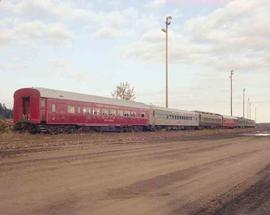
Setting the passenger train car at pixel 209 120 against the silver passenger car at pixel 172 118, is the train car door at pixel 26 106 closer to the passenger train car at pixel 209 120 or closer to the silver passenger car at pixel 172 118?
the silver passenger car at pixel 172 118

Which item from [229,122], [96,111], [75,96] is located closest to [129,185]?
[75,96]

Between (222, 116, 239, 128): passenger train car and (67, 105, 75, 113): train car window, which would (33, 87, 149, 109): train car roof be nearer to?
(67, 105, 75, 113): train car window

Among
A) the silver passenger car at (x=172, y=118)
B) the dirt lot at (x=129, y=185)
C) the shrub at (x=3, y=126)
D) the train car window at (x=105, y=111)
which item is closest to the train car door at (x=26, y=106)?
the shrub at (x=3, y=126)

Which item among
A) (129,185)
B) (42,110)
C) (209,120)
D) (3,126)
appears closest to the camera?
(129,185)

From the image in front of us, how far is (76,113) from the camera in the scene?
40.1 meters

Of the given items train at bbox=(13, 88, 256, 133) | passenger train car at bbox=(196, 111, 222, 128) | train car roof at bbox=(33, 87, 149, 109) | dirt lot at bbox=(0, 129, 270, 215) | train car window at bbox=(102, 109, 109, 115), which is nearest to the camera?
dirt lot at bbox=(0, 129, 270, 215)

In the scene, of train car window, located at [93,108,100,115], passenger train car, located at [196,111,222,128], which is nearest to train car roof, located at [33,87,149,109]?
train car window, located at [93,108,100,115]

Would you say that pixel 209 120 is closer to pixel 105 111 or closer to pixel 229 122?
pixel 229 122

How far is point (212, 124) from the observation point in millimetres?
87562

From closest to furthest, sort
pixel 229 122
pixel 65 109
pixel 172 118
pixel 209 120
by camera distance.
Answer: pixel 65 109, pixel 172 118, pixel 209 120, pixel 229 122

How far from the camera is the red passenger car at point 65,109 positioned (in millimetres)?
36375

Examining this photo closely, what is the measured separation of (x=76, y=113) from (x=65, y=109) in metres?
1.83

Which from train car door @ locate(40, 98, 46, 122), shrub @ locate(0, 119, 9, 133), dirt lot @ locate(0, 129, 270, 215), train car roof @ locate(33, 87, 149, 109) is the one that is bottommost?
dirt lot @ locate(0, 129, 270, 215)

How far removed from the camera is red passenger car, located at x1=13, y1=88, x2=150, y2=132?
3638 centimetres
